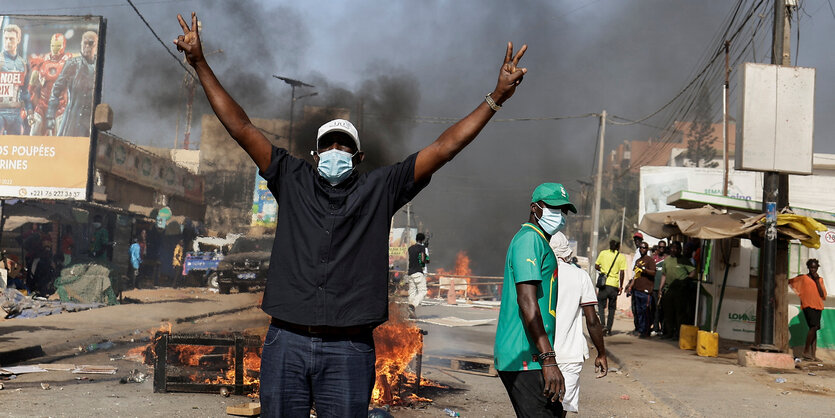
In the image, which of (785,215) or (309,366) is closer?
(309,366)

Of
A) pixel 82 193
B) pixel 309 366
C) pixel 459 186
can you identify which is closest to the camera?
pixel 309 366

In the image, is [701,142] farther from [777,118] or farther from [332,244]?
[332,244]

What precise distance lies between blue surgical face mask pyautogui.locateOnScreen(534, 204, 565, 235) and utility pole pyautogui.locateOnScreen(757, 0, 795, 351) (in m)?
7.99

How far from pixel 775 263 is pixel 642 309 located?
4.89 meters

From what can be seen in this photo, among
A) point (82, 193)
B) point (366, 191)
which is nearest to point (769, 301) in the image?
point (366, 191)

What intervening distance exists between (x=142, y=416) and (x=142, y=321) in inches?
355

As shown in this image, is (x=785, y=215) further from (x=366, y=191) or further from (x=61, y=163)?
(x=61, y=163)

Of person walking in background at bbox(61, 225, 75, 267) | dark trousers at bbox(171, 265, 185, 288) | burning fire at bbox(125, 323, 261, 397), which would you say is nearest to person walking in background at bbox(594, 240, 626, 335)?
burning fire at bbox(125, 323, 261, 397)

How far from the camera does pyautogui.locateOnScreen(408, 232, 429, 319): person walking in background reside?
17.1 meters

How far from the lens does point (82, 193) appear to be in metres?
21.1

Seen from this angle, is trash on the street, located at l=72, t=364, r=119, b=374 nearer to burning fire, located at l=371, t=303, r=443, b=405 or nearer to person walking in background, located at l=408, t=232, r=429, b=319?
burning fire, located at l=371, t=303, r=443, b=405

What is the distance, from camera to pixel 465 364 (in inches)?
409

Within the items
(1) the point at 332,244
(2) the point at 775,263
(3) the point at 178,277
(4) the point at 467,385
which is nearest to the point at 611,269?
(2) the point at 775,263

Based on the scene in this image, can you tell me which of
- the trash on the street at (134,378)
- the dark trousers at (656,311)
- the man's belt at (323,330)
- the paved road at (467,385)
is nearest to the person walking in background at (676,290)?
the dark trousers at (656,311)
